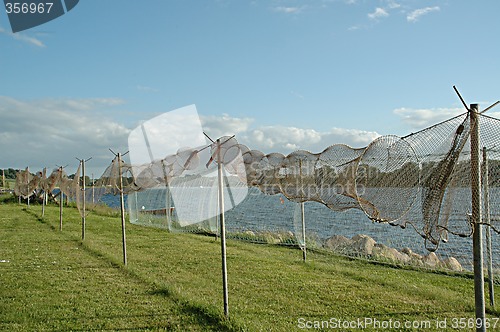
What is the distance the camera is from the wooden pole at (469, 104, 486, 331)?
151 inches

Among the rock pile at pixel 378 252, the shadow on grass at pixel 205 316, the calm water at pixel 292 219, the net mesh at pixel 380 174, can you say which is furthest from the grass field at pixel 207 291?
the net mesh at pixel 380 174

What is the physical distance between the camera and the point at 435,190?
442cm

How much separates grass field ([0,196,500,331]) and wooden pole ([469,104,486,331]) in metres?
1.97

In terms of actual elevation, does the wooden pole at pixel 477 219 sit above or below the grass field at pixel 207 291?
above

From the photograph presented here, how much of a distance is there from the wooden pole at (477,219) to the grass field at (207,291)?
6.45ft

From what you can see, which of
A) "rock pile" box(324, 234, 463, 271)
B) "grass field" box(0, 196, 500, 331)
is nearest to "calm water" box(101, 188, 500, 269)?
"rock pile" box(324, 234, 463, 271)

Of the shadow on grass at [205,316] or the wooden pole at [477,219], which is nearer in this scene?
the wooden pole at [477,219]

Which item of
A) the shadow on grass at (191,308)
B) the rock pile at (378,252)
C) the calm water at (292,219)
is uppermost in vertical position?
the calm water at (292,219)

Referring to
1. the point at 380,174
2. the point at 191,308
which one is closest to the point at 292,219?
the point at 191,308

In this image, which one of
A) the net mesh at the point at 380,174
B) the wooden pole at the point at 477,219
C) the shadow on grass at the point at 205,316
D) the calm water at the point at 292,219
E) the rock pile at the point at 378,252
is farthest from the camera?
the calm water at the point at 292,219

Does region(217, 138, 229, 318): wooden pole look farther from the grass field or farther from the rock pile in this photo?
the rock pile

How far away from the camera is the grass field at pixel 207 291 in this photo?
5.88m

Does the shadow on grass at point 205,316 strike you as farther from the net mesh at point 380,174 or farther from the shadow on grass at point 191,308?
the net mesh at point 380,174

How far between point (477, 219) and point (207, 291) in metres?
4.68
